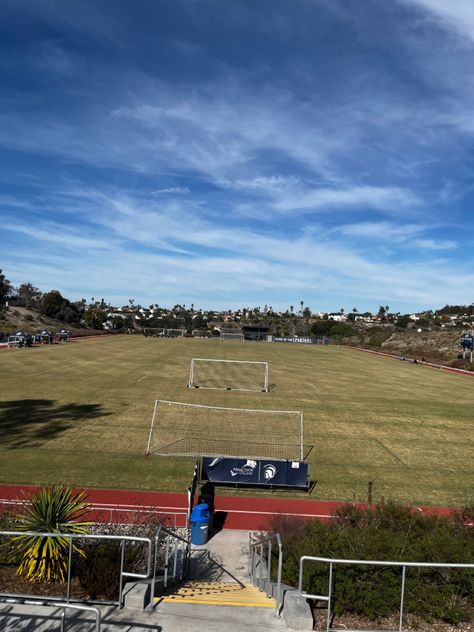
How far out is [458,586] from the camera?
7.46 m

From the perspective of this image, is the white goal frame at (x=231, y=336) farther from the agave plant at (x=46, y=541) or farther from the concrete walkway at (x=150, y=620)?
the concrete walkway at (x=150, y=620)

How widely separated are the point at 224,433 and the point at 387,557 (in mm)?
16152

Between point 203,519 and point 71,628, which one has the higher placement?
point 71,628

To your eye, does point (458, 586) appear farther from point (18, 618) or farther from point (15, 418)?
point (15, 418)

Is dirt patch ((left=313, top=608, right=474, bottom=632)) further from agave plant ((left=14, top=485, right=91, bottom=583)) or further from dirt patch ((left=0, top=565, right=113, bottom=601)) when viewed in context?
agave plant ((left=14, top=485, right=91, bottom=583))

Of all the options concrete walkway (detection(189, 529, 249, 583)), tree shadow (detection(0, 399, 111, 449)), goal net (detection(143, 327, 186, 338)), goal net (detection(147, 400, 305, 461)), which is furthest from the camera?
goal net (detection(143, 327, 186, 338))

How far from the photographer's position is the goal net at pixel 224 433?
834 inches

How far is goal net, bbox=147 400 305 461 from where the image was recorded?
2117cm

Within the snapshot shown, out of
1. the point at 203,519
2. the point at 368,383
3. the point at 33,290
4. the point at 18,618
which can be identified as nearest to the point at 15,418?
the point at 203,519

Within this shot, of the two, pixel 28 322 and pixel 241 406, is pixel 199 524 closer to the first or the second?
pixel 241 406

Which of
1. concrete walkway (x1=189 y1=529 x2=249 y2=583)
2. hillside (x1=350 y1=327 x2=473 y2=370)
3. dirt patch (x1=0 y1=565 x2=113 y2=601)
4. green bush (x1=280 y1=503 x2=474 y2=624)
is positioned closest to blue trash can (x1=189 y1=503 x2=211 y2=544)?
concrete walkway (x1=189 y1=529 x2=249 y2=583)

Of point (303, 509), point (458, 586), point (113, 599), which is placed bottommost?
point (303, 509)

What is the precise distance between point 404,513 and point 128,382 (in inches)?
1123

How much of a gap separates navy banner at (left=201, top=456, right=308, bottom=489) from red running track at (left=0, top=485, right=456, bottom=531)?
0.87 meters
